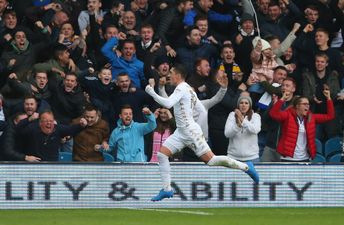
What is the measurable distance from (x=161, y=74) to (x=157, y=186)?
285 cm

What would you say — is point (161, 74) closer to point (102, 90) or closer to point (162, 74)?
point (162, 74)

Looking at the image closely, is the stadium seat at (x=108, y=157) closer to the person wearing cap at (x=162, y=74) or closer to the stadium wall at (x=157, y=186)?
the stadium wall at (x=157, y=186)

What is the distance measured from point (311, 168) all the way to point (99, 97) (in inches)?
169

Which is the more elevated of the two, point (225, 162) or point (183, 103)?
point (183, 103)

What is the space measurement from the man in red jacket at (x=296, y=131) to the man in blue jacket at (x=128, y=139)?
2.36m

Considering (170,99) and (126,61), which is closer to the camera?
(170,99)

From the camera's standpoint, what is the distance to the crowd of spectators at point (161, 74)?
69.1ft

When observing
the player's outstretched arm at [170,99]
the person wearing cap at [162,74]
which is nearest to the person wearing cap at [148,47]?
the person wearing cap at [162,74]

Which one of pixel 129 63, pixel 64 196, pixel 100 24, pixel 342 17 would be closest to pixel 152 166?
pixel 64 196

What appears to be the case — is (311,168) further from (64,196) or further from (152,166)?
(64,196)

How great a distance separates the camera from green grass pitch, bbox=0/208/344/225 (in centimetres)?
1722

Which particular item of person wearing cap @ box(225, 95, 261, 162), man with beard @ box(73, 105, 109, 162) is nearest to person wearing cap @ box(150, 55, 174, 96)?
man with beard @ box(73, 105, 109, 162)

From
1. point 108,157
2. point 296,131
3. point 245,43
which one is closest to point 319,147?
point 296,131

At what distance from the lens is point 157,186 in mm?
20531
